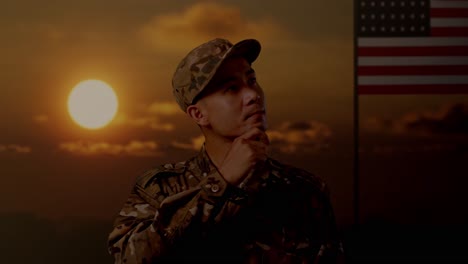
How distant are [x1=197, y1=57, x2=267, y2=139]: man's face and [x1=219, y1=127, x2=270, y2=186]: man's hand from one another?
5 cm

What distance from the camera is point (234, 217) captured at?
1.64 m

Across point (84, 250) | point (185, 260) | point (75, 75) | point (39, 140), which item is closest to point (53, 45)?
point (75, 75)

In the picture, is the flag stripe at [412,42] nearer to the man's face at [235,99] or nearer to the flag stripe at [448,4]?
the flag stripe at [448,4]

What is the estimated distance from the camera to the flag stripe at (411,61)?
2.11 meters

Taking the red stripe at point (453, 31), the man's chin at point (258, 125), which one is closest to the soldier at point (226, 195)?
the man's chin at point (258, 125)

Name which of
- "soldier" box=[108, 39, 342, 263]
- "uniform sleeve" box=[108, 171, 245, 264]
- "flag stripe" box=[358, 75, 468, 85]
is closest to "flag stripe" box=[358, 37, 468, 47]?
"flag stripe" box=[358, 75, 468, 85]

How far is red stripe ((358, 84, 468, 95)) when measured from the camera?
210 centimetres

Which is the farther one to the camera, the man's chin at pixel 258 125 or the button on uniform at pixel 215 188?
the man's chin at pixel 258 125

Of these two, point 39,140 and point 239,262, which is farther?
point 39,140

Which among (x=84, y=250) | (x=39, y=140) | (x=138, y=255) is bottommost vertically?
(x=84, y=250)

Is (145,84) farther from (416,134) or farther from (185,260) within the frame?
(416,134)

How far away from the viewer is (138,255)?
1536 millimetres

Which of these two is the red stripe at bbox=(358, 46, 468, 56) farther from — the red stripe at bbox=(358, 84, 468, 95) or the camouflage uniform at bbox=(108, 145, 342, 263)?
the camouflage uniform at bbox=(108, 145, 342, 263)

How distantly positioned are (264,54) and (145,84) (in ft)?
1.23
